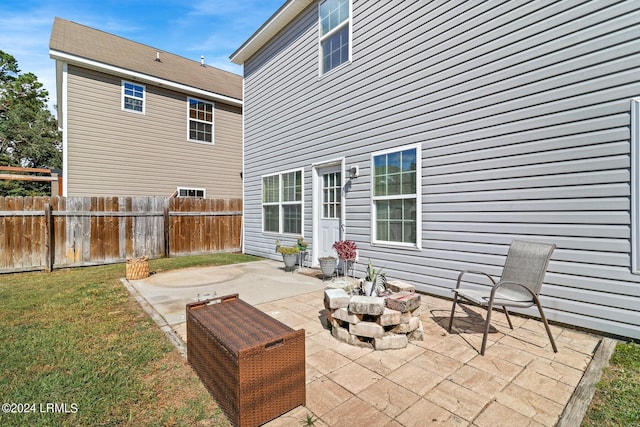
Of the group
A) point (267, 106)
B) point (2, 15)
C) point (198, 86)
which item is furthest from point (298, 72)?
point (2, 15)

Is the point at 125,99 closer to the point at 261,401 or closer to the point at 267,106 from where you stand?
the point at 267,106

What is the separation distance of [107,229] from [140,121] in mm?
3933

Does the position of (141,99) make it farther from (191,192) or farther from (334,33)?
(334,33)

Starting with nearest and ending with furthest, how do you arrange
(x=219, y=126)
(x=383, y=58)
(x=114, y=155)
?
(x=383, y=58) < (x=114, y=155) < (x=219, y=126)

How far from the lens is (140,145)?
9617 millimetres

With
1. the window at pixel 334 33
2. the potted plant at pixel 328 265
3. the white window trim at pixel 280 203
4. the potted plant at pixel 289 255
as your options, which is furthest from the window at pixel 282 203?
the window at pixel 334 33

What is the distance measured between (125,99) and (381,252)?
30.7 ft

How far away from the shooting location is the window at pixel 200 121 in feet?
35.1

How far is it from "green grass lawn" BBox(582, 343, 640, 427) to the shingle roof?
38.7 feet

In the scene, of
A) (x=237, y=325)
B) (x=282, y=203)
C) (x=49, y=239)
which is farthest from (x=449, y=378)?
(x=49, y=239)

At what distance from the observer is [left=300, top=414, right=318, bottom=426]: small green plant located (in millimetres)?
1793

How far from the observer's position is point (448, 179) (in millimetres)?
4207

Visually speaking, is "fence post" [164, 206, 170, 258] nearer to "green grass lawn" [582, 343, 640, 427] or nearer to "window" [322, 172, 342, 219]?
"window" [322, 172, 342, 219]

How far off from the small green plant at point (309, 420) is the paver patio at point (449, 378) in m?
0.02
